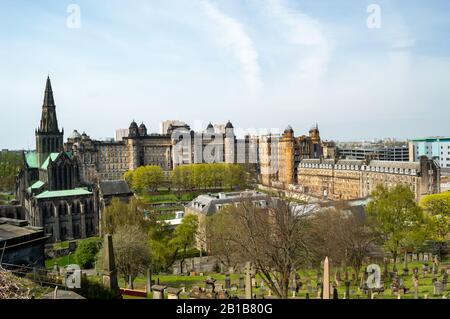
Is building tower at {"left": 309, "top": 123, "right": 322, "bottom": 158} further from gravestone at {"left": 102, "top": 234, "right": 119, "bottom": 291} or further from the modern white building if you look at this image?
gravestone at {"left": 102, "top": 234, "right": 119, "bottom": 291}

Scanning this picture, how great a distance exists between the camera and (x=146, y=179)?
72500 mm

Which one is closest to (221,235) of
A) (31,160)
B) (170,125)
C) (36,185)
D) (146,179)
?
(36,185)

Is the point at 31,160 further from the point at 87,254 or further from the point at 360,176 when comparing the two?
the point at 360,176

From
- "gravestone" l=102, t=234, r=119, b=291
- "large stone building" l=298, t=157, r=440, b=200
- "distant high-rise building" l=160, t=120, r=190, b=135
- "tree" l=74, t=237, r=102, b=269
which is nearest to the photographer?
"gravestone" l=102, t=234, r=119, b=291

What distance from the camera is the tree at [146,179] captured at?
235 feet

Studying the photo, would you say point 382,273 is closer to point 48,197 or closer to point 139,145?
point 48,197

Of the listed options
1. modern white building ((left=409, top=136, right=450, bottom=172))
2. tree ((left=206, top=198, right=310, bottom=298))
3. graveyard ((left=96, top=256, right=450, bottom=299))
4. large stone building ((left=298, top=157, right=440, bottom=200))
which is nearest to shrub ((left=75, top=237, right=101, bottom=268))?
graveyard ((left=96, top=256, right=450, bottom=299))

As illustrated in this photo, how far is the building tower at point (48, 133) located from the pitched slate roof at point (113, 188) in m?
11.7

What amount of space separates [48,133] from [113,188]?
14884 mm

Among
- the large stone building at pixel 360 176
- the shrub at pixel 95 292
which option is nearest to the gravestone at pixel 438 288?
the shrub at pixel 95 292

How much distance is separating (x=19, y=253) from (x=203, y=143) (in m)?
79.3

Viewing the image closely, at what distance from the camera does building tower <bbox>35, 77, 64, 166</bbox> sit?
52312 millimetres

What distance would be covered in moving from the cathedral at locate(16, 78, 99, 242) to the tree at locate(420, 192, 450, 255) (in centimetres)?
3437

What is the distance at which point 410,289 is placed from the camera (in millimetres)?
20828
